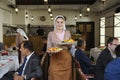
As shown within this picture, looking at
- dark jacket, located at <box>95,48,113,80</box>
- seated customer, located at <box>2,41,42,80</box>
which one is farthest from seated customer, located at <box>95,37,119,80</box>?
seated customer, located at <box>2,41,42,80</box>

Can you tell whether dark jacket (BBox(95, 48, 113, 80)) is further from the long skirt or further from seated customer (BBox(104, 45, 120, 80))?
seated customer (BBox(104, 45, 120, 80))

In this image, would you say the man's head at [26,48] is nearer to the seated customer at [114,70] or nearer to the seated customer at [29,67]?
the seated customer at [29,67]

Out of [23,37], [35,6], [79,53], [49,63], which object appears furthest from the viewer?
[35,6]

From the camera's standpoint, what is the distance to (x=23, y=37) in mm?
7148

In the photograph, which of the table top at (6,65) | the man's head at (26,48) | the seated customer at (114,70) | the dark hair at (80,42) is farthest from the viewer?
the dark hair at (80,42)

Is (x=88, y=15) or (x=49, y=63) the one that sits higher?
(x=88, y=15)

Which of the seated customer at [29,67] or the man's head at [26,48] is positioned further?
the man's head at [26,48]

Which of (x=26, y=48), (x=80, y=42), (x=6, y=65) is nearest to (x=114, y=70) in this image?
(x=26, y=48)

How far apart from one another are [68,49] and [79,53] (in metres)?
1.12

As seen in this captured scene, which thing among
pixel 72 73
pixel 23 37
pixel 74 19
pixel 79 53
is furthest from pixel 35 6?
pixel 72 73

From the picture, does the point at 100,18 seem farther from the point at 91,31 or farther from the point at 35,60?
the point at 35,60

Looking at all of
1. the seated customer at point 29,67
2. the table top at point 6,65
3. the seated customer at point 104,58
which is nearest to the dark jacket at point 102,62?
the seated customer at point 104,58

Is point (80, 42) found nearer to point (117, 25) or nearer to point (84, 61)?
point (84, 61)

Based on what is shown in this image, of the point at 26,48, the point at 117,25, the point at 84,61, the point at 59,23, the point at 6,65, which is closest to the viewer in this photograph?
the point at 26,48
